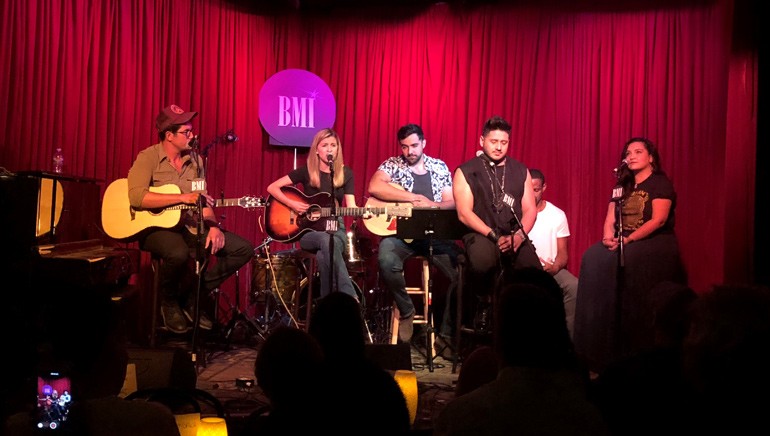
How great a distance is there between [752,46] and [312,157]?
12.9 feet

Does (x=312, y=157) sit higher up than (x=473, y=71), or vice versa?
(x=473, y=71)

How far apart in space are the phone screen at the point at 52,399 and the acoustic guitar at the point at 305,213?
16.3 feet

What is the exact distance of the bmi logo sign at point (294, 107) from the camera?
29.3 feet

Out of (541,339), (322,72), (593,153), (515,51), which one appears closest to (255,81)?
(322,72)

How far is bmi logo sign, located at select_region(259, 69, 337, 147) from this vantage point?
8938 millimetres

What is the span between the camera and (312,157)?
7.38 m

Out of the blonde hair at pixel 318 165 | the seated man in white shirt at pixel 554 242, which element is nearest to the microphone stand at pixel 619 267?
the seated man in white shirt at pixel 554 242

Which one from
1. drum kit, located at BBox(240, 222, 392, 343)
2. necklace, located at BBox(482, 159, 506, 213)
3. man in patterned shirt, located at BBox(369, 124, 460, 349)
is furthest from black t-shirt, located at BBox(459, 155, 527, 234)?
drum kit, located at BBox(240, 222, 392, 343)

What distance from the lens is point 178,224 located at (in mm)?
6469

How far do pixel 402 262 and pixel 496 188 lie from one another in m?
1.26

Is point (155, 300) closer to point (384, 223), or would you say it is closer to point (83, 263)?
point (83, 263)

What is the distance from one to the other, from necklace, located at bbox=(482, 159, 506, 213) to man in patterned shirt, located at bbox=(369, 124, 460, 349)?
0.77 metres

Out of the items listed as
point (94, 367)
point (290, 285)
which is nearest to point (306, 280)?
point (290, 285)

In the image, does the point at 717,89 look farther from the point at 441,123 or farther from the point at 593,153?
the point at 441,123
